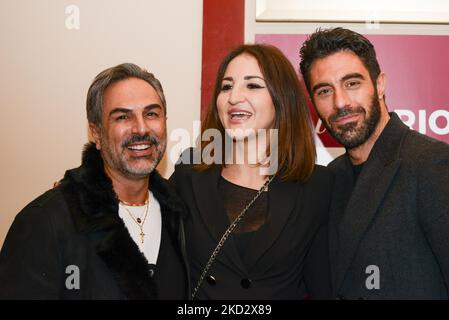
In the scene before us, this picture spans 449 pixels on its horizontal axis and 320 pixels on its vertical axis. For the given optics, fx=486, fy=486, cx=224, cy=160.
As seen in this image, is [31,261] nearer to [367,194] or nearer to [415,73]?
[367,194]

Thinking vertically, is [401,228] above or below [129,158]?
below

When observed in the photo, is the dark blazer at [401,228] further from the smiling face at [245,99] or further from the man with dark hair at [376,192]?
the smiling face at [245,99]

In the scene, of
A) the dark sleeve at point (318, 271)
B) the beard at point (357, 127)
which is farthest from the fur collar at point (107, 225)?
the beard at point (357, 127)

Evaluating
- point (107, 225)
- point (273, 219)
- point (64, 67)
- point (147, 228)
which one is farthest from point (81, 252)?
point (64, 67)

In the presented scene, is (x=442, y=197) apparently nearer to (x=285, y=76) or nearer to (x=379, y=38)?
(x=285, y=76)

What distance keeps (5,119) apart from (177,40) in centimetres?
112

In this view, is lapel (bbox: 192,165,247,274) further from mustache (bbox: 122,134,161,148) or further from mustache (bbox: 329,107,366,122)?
mustache (bbox: 329,107,366,122)

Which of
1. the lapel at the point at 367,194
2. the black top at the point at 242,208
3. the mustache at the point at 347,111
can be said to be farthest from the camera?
the mustache at the point at 347,111

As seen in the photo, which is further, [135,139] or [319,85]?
[319,85]

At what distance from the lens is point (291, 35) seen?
276cm

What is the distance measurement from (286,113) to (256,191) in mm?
358

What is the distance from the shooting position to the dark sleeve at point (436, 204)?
1.55m

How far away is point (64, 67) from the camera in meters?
2.86

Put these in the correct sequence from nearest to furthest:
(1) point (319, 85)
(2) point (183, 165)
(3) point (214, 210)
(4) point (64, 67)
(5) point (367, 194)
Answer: (5) point (367, 194) < (3) point (214, 210) < (1) point (319, 85) < (2) point (183, 165) < (4) point (64, 67)
